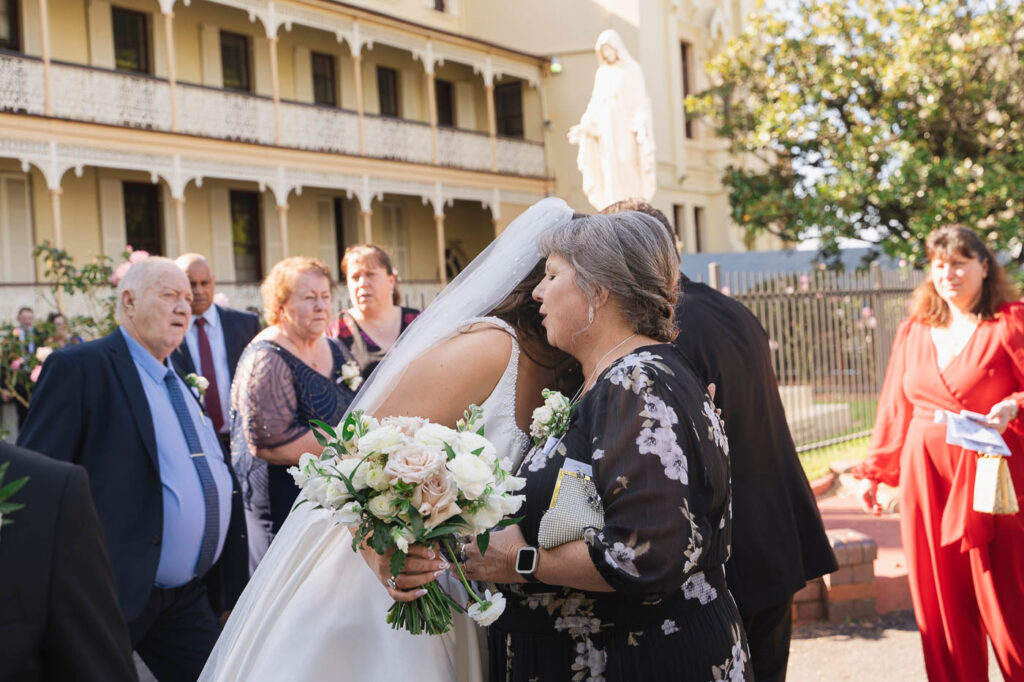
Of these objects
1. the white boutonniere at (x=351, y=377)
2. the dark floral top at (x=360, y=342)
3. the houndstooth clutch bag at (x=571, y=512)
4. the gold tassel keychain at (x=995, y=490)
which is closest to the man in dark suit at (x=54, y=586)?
the houndstooth clutch bag at (x=571, y=512)

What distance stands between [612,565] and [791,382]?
11.9 m

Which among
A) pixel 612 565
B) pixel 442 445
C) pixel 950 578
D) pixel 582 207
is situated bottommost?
pixel 950 578

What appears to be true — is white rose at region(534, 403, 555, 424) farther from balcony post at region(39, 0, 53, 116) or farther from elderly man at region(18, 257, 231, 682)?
balcony post at region(39, 0, 53, 116)

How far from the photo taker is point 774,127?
60.3 feet

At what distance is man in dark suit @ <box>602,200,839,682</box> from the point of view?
12.1 ft

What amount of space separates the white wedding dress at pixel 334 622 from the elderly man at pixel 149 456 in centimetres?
105

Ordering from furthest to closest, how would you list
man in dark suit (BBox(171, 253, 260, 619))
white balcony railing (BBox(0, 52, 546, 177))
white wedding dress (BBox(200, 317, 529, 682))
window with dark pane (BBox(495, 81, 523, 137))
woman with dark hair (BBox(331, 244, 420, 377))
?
1. window with dark pane (BBox(495, 81, 523, 137))
2. white balcony railing (BBox(0, 52, 546, 177))
3. woman with dark hair (BBox(331, 244, 420, 377))
4. man in dark suit (BBox(171, 253, 260, 619))
5. white wedding dress (BBox(200, 317, 529, 682))

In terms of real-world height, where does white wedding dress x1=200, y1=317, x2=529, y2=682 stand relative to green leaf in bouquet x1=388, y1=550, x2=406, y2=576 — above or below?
below

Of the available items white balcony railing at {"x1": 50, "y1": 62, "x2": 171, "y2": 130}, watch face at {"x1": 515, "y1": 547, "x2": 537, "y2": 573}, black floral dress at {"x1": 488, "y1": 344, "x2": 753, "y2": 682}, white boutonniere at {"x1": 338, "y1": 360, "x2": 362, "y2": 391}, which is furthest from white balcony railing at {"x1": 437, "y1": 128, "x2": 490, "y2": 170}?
watch face at {"x1": 515, "y1": 547, "x2": 537, "y2": 573}

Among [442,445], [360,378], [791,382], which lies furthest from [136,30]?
[442,445]

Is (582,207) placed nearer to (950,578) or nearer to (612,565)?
(950,578)

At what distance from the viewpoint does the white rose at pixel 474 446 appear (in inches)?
90.9

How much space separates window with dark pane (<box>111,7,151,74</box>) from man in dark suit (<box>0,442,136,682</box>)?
2171cm

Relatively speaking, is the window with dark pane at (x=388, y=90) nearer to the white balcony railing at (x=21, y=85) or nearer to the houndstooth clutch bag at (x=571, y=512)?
the white balcony railing at (x=21, y=85)
